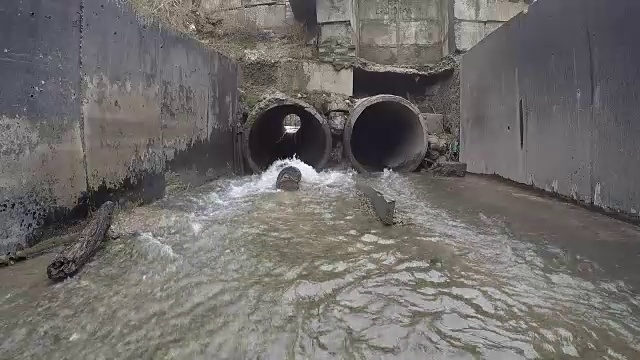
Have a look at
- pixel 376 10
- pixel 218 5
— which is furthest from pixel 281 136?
pixel 376 10

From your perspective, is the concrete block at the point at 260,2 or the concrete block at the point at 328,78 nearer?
the concrete block at the point at 328,78

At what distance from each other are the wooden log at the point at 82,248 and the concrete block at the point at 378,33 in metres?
8.56

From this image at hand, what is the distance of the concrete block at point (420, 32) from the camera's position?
10352 mm

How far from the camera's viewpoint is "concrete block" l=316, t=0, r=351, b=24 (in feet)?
30.8

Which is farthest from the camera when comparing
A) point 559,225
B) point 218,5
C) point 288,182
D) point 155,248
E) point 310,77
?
point 218,5

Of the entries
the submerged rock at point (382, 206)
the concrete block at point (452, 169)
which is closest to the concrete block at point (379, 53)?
the concrete block at point (452, 169)

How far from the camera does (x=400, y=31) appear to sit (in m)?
10.5

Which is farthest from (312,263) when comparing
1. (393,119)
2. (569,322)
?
(393,119)

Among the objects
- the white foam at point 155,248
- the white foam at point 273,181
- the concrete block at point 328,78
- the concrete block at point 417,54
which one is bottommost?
the white foam at point 155,248

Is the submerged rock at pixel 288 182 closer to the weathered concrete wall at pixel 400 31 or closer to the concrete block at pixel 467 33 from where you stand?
the weathered concrete wall at pixel 400 31

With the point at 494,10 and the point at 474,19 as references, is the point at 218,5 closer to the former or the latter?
the point at 474,19

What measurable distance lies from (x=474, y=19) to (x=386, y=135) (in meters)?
3.45

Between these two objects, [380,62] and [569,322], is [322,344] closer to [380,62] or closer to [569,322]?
[569,322]

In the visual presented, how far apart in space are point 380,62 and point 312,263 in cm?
862
